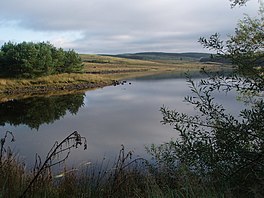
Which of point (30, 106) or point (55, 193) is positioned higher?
point (55, 193)

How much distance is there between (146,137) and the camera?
61.2 ft

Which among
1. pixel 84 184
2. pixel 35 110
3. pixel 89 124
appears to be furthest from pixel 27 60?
pixel 84 184

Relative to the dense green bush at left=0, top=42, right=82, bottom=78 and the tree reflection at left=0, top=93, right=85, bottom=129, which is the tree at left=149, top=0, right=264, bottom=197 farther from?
the dense green bush at left=0, top=42, right=82, bottom=78

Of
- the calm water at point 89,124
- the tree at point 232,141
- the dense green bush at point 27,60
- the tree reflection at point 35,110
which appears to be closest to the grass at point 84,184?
the tree at point 232,141

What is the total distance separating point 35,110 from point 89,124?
959 centimetres

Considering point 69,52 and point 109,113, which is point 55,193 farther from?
point 69,52

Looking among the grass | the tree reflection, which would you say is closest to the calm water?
the tree reflection

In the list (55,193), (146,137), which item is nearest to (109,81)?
(146,137)

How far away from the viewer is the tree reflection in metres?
26.5

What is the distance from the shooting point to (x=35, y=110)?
31.8m

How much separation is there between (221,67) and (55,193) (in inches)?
116

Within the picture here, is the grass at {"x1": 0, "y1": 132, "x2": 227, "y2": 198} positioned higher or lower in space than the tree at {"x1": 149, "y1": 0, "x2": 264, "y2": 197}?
lower

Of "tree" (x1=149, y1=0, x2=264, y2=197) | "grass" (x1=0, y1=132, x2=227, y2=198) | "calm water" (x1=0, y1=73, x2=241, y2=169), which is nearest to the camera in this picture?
"tree" (x1=149, y1=0, x2=264, y2=197)

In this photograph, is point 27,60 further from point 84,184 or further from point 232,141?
point 232,141
